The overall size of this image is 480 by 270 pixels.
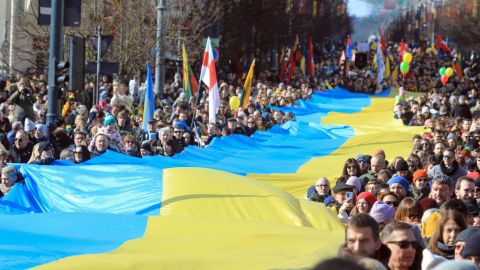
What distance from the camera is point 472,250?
6609 millimetres

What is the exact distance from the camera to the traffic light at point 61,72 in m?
17.0

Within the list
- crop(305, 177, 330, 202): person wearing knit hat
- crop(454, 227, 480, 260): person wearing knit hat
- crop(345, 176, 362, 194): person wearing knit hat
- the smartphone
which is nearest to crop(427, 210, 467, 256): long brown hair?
crop(454, 227, 480, 260): person wearing knit hat

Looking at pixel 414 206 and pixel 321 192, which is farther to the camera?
pixel 321 192

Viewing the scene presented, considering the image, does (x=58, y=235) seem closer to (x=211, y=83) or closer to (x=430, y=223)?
(x=430, y=223)

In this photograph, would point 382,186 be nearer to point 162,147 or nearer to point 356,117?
point 162,147

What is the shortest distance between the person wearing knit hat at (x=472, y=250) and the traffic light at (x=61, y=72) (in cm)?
1095

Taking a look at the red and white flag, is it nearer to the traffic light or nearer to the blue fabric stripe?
the traffic light

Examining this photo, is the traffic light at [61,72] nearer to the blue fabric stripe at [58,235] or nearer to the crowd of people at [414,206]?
the crowd of people at [414,206]

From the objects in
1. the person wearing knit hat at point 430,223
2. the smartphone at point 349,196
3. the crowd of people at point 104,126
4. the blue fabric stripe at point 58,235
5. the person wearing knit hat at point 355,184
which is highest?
the person wearing knit hat at point 430,223

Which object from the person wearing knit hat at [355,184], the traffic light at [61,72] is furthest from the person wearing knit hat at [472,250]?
the traffic light at [61,72]

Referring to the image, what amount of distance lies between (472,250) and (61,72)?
441 inches

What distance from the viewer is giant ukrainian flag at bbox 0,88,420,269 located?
8109 mm

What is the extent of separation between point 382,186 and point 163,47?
736 inches

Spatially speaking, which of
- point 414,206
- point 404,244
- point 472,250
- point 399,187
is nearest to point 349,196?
point 399,187
